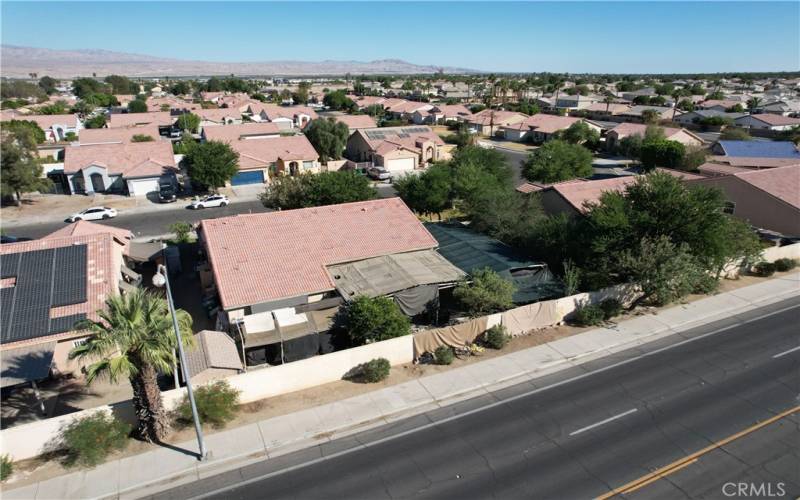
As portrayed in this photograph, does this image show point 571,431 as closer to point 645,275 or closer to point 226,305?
point 645,275

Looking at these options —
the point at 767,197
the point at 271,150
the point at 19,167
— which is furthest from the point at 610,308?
the point at 19,167

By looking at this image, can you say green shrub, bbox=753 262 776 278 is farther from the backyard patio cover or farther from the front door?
the front door

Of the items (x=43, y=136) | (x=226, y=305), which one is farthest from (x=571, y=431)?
(x=43, y=136)

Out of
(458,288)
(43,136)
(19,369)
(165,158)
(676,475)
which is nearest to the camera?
(676,475)

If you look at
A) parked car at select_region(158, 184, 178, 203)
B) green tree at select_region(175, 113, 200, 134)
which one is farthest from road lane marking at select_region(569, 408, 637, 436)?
green tree at select_region(175, 113, 200, 134)

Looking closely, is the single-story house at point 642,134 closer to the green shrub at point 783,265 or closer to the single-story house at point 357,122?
the single-story house at point 357,122
